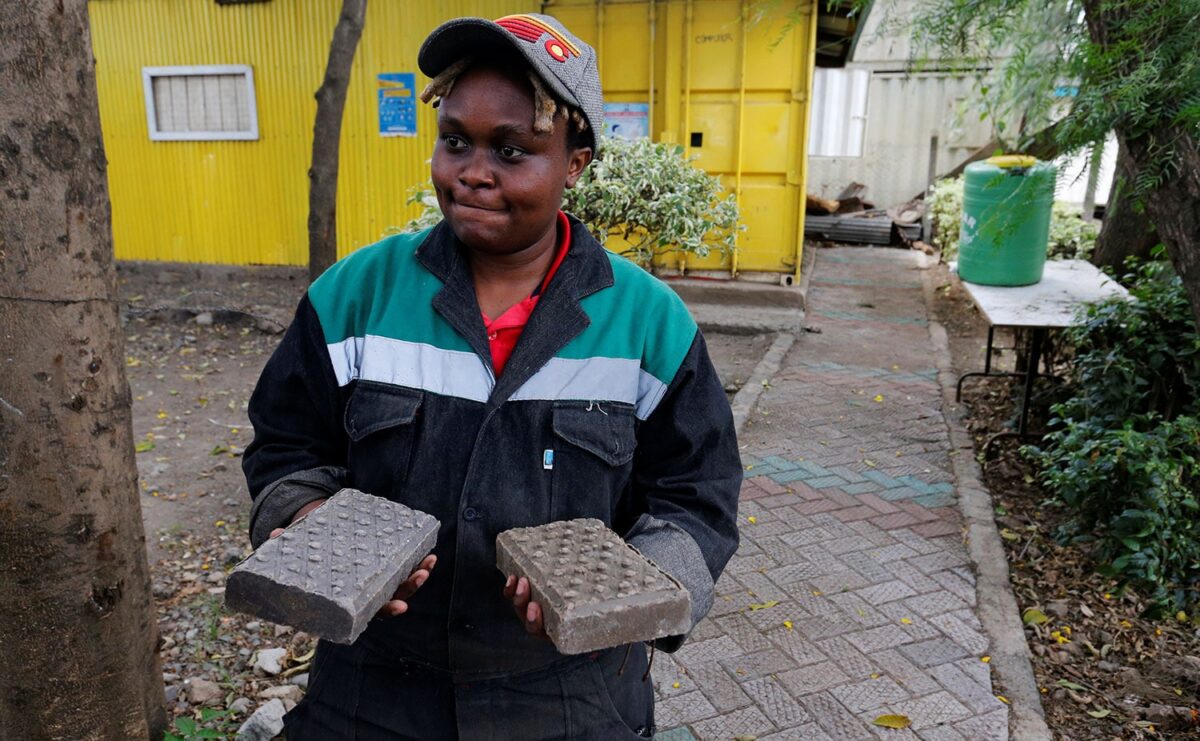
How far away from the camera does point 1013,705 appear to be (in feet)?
10.8

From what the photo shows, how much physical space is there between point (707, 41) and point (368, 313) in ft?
25.2

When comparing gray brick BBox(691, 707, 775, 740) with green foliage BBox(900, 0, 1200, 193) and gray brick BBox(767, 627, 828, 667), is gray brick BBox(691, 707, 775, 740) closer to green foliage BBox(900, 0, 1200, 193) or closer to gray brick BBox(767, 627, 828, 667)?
gray brick BBox(767, 627, 828, 667)

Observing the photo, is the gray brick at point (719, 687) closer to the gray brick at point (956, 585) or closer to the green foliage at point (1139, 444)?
the gray brick at point (956, 585)

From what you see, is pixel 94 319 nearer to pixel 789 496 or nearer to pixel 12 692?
pixel 12 692

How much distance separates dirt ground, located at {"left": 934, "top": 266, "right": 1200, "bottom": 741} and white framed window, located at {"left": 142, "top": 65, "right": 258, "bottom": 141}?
8.66m

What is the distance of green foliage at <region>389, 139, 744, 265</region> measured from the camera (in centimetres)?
587

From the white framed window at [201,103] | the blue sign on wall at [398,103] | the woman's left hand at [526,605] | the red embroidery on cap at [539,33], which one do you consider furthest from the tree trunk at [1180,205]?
the white framed window at [201,103]

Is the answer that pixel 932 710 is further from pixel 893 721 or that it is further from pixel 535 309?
pixel 535 309

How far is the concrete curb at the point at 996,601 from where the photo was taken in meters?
3.27

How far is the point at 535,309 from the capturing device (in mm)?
1646

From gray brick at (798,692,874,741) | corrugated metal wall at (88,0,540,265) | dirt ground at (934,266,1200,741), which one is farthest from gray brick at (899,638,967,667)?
corrugated metal wall at (88,0,540,265)

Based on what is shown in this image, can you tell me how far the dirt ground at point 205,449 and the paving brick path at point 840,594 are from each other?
1.27 meters

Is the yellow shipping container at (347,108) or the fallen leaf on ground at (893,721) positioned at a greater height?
the yellow shipping container at (347,108)

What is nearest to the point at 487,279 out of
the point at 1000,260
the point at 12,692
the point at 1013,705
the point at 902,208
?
the point at 12,692
